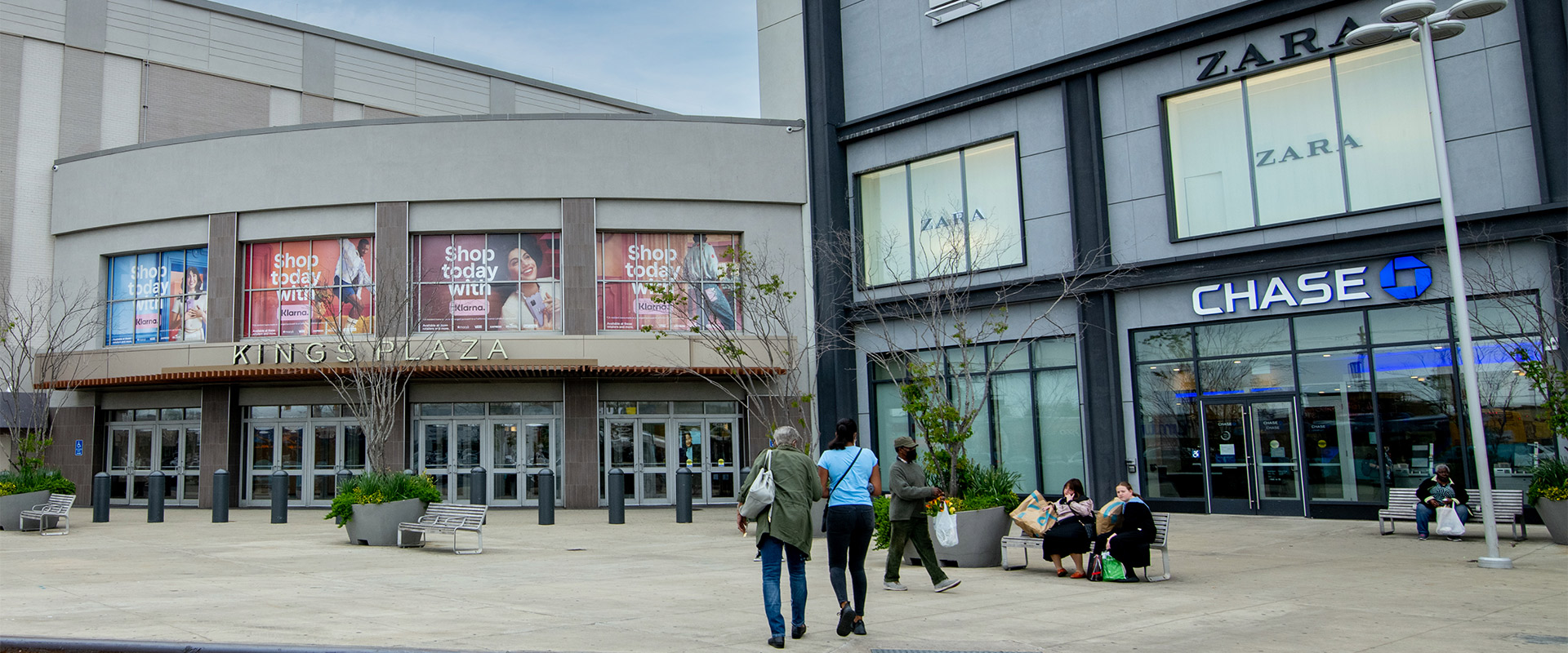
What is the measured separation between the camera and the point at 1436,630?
8195 millimetres

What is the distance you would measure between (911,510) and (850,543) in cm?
212

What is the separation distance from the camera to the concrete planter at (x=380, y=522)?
54.0 feet

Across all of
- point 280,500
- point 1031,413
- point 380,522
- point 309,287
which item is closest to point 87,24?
point 309,287

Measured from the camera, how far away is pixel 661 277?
2655 cm

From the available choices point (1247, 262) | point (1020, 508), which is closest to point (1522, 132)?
point (1247, 262)

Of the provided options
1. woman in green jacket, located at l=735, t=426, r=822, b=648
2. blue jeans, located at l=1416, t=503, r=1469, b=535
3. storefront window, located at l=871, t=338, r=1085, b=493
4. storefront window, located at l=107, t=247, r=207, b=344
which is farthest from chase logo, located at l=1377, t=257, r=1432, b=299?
storefront window, located at l=107, t=247, r=207, b=344

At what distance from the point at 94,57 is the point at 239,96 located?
368 cm

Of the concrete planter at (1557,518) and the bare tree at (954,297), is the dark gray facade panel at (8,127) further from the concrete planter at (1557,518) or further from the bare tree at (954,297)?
the concrete planter at (1557,518)

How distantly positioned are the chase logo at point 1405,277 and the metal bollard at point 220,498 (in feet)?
70.5

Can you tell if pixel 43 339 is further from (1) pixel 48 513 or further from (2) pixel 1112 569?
(2) pixel 1112 569

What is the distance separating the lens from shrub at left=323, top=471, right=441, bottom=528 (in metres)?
16.6

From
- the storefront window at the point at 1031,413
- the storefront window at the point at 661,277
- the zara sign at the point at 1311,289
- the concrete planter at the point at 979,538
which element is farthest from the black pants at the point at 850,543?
the storefront window at the point at 661,277

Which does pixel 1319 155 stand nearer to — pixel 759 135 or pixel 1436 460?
pixel 1436 460

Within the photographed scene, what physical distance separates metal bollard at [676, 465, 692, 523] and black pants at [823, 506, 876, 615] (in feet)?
41.6
